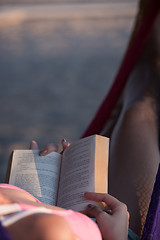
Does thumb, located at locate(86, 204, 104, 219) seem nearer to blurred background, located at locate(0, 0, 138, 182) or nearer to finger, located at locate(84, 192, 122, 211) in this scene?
finger, located at locate(84, 192, 122, 211)

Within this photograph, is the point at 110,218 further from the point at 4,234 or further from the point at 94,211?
the point at 4,234

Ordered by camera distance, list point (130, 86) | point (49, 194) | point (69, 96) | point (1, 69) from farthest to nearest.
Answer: point (1, 69), point (69, 96), point (130, 86), point (49, 194)

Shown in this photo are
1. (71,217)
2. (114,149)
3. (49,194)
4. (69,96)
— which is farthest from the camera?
(69,96)

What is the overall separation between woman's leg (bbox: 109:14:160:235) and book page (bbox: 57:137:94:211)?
146mm

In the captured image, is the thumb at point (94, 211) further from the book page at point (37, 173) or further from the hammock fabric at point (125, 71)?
the hammock fabric at point (125, 71)

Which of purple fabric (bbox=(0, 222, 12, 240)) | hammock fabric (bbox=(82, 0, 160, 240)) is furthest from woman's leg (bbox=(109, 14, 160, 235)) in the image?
purple fabric (bbox=(0, 222, 12, 240))

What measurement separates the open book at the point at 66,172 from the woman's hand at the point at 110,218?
0.07 ft

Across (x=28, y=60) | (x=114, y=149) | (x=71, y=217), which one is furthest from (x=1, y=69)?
(x=71, y=217)

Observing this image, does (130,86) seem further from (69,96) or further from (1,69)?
(1,69)

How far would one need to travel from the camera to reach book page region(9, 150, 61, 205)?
691 mm

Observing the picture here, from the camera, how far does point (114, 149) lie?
89cm

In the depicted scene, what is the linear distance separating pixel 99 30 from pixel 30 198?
7.70 ft

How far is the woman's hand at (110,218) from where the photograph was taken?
1.85 feet

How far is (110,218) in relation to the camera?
0.57 m
